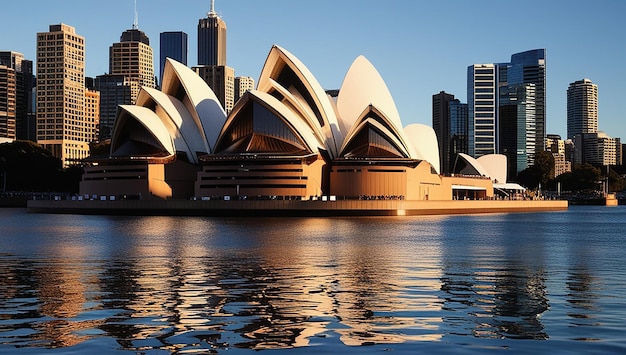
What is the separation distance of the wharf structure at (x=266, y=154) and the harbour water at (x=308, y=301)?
192 feet

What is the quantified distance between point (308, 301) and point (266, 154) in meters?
77.6

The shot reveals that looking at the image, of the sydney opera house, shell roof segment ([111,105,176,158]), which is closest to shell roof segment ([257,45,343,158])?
the sydney opera house

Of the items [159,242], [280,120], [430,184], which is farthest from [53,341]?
[430,184]

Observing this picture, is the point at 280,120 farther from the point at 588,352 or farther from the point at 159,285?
the point at 588,352

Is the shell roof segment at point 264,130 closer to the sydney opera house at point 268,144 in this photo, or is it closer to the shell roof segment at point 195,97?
the sydney opera house at point 268,144

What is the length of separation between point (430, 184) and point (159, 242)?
7545 cm

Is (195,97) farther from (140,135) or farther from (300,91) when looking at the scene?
(300,91)

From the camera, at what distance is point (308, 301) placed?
712 inches

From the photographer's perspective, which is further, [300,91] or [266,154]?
[300,91]

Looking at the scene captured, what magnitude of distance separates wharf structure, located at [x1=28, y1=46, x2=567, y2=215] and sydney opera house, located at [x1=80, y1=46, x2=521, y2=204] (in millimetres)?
128

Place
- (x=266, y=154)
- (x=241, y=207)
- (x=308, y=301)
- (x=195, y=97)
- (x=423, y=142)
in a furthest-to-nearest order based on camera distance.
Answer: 1. (x=423, y=142)
2. (x=195, y=97)
3. (x=266, y=154)
4. (x=241, y=207)
5. (x=308, y=301)

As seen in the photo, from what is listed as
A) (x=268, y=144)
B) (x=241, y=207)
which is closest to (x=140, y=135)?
(x=268, y=144)

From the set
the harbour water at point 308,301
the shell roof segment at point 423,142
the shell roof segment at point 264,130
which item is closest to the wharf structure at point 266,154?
the shell roof segment at point 264,130

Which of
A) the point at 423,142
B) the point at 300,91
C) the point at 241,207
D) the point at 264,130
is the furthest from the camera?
the point at 423,142
